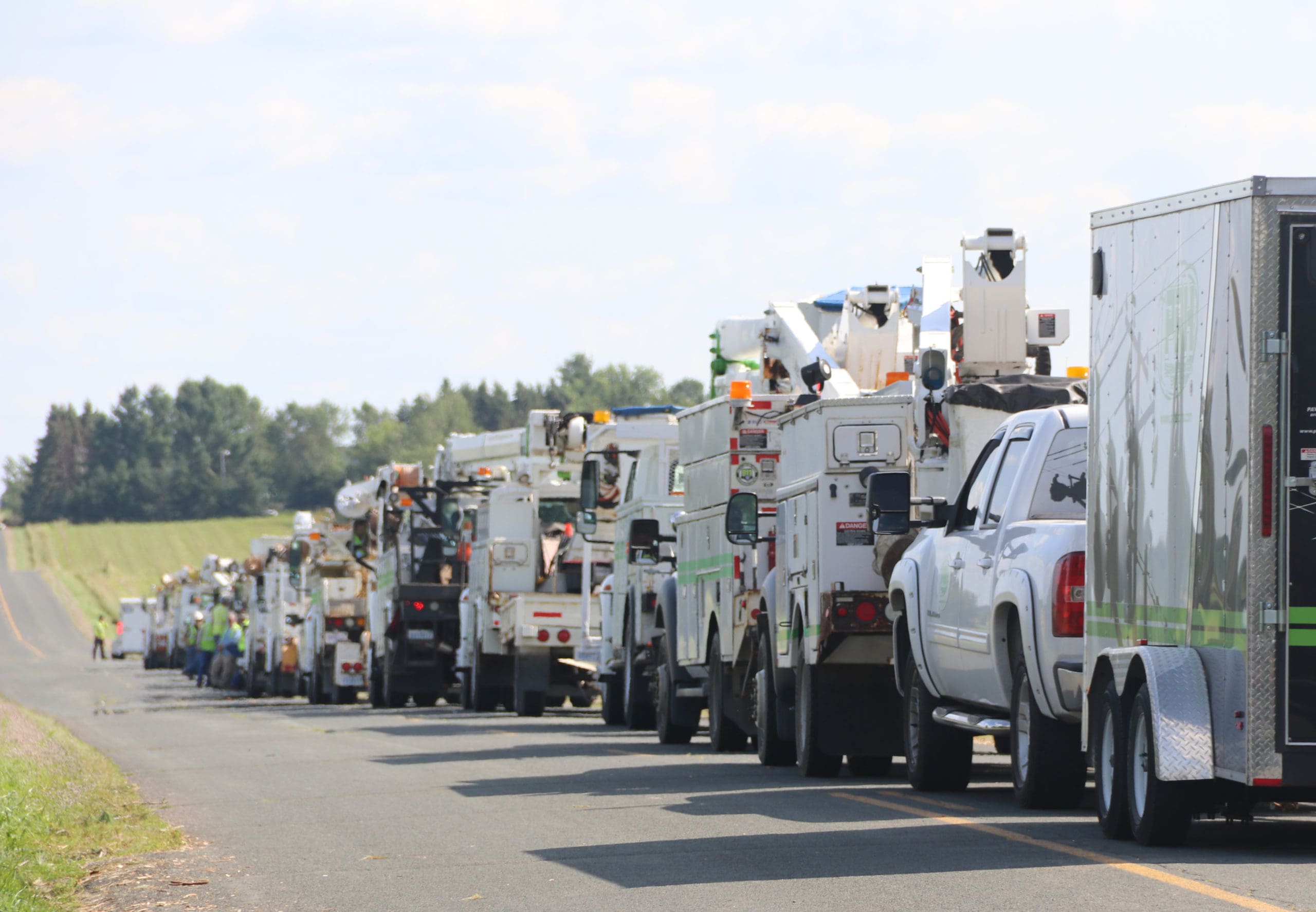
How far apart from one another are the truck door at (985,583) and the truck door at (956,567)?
0.07 ft

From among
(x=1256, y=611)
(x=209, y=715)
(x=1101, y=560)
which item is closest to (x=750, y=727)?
(x=1101, y=560)

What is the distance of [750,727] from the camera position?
62.1 feet

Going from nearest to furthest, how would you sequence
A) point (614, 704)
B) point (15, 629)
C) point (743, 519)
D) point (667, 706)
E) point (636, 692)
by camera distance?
point (743, 519) < point (667, 706) < point (636, 692) < point (614, 704) < point (15, 629)

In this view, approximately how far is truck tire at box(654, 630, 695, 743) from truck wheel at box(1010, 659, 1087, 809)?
341 inches

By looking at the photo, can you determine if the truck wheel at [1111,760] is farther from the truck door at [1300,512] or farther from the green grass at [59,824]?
the green grass at [59,824]

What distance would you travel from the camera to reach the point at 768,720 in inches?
675

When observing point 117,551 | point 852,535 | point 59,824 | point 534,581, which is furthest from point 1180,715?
point 117,551

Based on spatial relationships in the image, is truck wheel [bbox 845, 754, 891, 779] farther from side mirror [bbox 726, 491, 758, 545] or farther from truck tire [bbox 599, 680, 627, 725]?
truck tire [bbox 599, 680, 627, 725]

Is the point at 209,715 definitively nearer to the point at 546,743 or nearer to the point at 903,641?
the point at 546,743

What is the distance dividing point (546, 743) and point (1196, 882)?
13633 millimetres

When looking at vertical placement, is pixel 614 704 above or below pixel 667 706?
below

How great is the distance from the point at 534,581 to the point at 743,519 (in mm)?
13880

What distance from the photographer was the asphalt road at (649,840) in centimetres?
925

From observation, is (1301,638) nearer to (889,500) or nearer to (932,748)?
(889,500)
